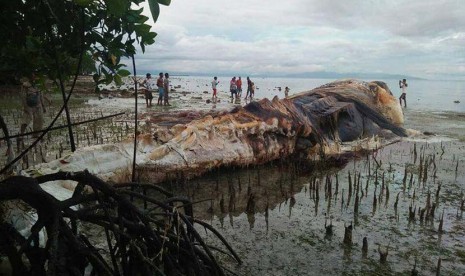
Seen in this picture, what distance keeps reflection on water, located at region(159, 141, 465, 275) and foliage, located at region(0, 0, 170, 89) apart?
2205 mm

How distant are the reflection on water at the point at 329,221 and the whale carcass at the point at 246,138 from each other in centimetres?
36

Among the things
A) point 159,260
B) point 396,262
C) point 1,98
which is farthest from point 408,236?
point 1,98

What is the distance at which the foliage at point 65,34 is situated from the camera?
8.87 ft

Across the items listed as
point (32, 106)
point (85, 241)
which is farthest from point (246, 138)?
point (32, 106)

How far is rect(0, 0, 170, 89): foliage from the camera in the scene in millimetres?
2703

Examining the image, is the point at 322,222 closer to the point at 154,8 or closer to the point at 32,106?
the point at 154,8

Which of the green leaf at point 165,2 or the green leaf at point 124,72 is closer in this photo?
the green leaf at point 165,2

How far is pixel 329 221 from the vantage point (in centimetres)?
494

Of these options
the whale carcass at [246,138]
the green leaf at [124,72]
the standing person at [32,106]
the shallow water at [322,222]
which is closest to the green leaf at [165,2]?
the green leaf at [124,72]

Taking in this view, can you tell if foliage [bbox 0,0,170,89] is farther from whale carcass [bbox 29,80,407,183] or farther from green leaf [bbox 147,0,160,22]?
whale carcass [bbox 29,80,407,183]

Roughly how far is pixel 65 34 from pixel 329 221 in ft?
12.0

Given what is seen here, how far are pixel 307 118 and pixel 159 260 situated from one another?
672 cm

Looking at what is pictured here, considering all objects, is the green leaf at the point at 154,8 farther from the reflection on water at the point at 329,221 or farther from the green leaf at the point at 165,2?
the reflection on water at the point at 329,221

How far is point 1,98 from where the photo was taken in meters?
20.0
